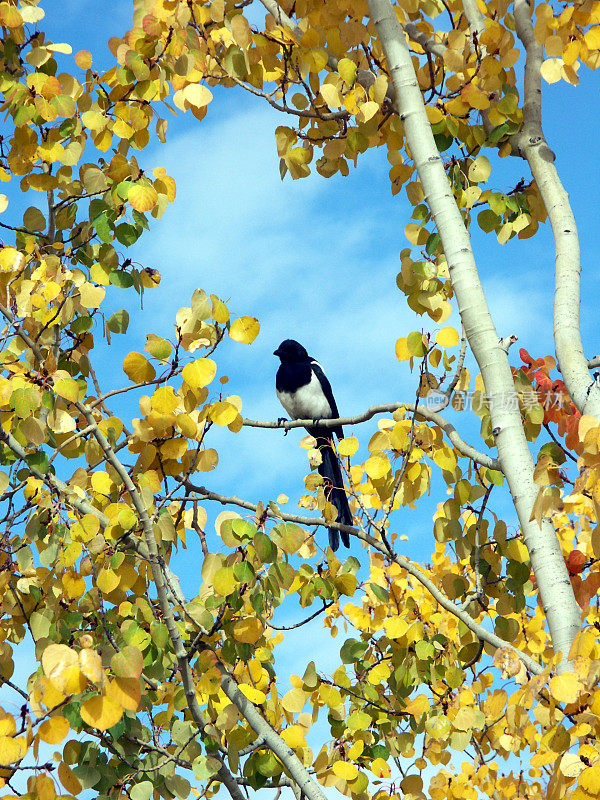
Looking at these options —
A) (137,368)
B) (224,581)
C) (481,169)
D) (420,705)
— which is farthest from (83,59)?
(420,705)

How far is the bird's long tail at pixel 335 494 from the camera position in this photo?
475 centimetres

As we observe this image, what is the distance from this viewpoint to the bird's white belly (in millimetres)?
7336

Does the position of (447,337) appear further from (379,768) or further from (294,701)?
(379,768)

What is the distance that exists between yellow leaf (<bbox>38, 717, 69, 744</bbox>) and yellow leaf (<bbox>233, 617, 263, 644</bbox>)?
2.62 feet

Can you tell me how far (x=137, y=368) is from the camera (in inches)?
113

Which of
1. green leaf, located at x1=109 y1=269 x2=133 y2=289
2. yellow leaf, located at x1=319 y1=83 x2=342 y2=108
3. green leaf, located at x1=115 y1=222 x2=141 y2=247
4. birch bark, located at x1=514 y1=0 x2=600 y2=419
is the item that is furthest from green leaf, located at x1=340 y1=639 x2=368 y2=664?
yellow leaf, located at x1=319 y1=83 x2=342 y2=108

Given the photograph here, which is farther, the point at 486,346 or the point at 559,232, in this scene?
the point at 559,232

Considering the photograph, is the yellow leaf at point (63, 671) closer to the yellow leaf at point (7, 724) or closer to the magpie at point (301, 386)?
the yellow leaf at point (7, 724)

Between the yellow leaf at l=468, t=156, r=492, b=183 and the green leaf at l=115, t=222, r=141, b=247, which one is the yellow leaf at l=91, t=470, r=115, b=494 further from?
the yellow leaf at l=468, t=156, r=492, b=183

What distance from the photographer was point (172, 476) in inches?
→ 121

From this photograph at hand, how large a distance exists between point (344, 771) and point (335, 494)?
2.76m

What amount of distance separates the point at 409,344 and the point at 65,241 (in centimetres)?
188

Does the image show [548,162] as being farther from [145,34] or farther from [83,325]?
[83,325]

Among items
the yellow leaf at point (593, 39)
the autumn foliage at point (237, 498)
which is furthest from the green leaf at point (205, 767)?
the yellow leaf at point (593, 39)
